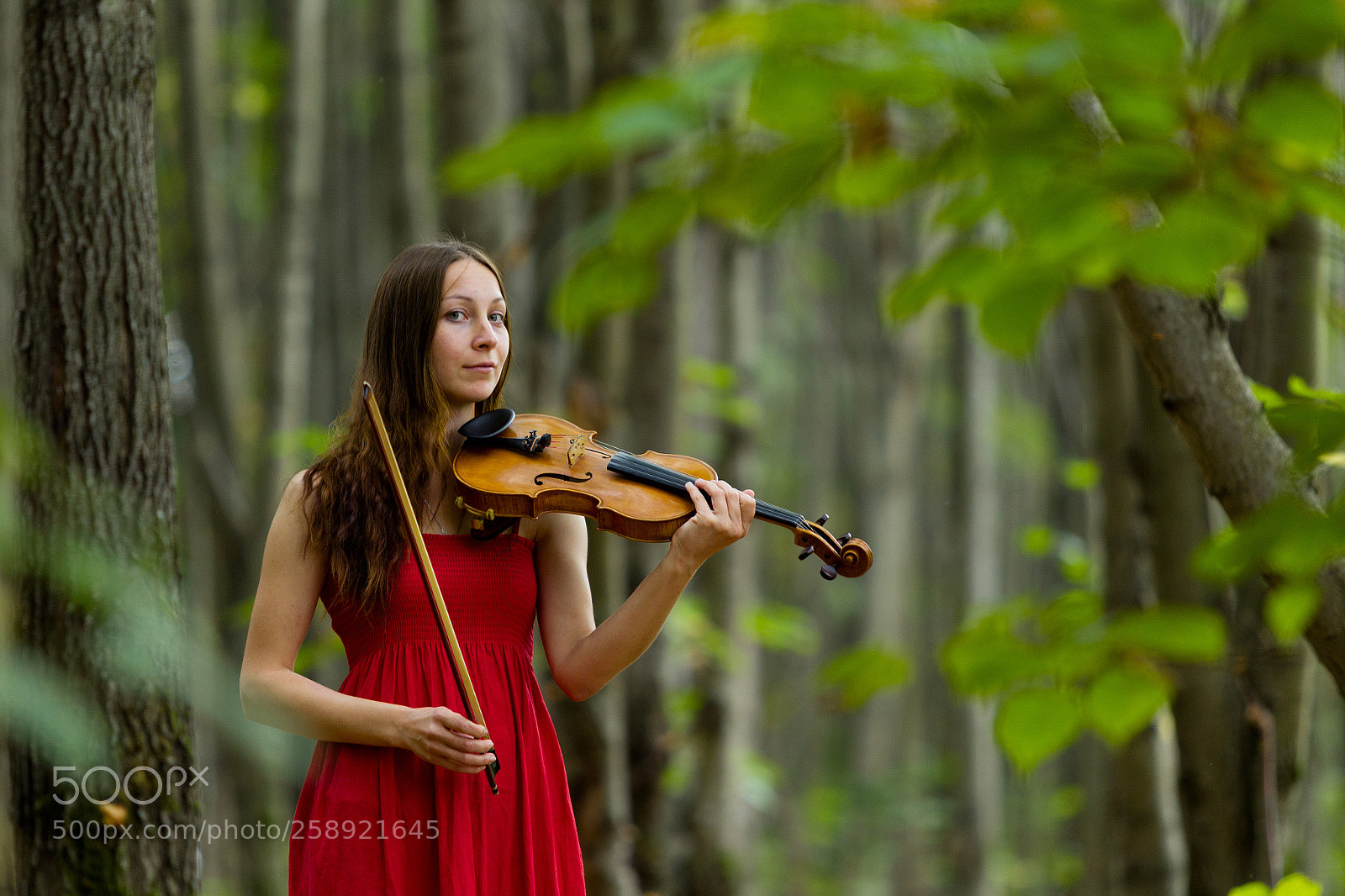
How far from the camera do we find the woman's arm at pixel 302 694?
1.79 metres

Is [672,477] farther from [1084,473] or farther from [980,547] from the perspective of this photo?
[980,547]

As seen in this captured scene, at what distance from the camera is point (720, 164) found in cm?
142

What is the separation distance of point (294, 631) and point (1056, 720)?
1.24 m

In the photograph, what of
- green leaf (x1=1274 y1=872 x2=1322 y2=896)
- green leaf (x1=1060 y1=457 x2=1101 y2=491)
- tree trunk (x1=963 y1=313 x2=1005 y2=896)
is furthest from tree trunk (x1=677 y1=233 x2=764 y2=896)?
green leaf (x1=1274 y1=872 x2=1322 y2=896)

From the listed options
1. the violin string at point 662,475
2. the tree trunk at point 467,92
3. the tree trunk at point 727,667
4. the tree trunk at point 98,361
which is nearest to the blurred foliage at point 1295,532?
the violin string at point 662,475

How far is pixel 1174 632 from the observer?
1.74m

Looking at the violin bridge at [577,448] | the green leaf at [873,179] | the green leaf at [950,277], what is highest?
the green leaf at [873,179]

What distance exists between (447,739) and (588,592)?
0.48 meters

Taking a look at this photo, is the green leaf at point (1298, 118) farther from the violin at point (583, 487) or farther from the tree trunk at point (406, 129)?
the tree trunk at point (406, 129)

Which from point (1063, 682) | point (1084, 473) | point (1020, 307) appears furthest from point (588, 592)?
point (1084, 473)

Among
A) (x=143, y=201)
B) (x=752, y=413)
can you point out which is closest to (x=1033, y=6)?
(x=143, y=201)

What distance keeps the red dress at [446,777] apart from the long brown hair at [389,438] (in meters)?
0.06

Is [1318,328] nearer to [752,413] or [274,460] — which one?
[752,413]

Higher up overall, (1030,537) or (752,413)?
(752,413)
